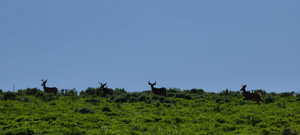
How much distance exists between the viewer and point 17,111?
24.9 m

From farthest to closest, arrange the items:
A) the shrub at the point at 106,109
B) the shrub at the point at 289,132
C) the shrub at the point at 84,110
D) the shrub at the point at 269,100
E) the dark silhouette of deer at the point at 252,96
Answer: the shrub at the point at 269,100
the dark silhouette of deer at the point at 252,96
the shrub at the point at 106,109
the shrub at the point at 84,110
the shrub at the point at 289,132

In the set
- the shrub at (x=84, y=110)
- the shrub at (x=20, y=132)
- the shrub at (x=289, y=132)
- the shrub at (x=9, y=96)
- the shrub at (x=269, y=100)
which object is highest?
the shrub at (x=9, y=96)

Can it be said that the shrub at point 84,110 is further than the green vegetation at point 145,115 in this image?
Yes

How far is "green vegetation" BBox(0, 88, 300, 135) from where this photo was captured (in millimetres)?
19797

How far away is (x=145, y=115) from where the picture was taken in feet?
78.9

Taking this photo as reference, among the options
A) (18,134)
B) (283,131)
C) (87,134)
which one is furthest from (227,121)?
(18,134)

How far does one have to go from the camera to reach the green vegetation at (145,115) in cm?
→ 1980

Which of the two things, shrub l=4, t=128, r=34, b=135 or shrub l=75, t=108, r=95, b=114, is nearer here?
shrub l=4, t=128, r=34, b=135

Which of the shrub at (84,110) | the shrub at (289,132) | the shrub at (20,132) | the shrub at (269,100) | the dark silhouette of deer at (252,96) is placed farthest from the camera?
the shrub at (269,100)

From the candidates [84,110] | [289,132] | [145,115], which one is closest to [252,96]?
[145,115]

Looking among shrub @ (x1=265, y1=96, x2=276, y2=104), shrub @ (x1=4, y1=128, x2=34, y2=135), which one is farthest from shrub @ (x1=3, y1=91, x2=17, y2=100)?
shrub @ (x1=265, y1=96, x2=276, y2=104)

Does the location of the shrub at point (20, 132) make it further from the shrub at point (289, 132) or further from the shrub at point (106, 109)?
the shrub at point (289, 132)

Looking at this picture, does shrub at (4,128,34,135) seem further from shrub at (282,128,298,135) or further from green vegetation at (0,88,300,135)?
shrub at (282,128,298,135)

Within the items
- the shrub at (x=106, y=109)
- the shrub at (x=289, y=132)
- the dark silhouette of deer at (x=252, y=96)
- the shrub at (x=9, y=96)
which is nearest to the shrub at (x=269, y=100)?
the dark silhouette of deer at (x=252, y=96)
